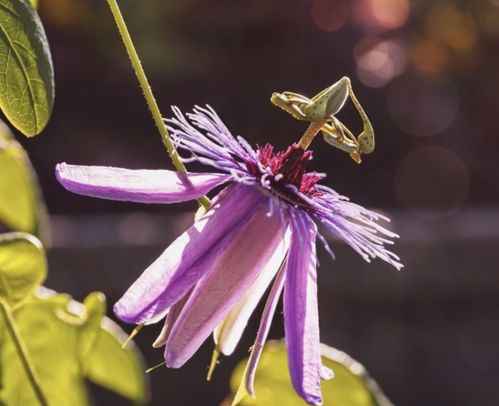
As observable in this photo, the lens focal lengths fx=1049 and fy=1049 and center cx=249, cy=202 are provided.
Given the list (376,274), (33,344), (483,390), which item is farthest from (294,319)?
(483,390)

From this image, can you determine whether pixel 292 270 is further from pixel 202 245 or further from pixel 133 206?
pixel 133 206

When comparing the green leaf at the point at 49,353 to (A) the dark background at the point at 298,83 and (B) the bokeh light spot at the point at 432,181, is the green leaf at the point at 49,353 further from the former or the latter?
(B) the bokeh light spot at the point at 432,181

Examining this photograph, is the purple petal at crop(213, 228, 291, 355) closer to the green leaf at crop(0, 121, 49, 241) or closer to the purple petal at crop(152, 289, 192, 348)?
the purple petal at crop(152, 289, 192, 348)

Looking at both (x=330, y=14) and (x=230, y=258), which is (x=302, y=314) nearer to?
(x=230, y=258)

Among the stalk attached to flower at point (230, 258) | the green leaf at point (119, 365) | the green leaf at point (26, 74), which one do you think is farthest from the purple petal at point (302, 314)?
the green leaf at point (119, 365)

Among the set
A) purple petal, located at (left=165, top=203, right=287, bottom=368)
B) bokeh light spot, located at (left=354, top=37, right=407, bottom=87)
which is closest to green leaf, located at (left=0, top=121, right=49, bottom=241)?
purple petal, located at (left=165, top=203, right=287, bottom=368)

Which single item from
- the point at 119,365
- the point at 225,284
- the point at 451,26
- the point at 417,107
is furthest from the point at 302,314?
the point at 451,26
